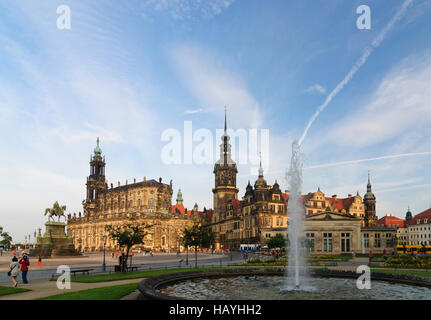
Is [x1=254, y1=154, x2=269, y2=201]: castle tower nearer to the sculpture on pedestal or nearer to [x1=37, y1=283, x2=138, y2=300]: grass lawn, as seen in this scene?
the sculpture on pedestal

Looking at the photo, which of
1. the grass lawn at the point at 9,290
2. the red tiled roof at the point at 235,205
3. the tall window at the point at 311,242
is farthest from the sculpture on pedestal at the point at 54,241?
the red tiled roof at the point at 235,205

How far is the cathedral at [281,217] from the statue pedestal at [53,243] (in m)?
44.1

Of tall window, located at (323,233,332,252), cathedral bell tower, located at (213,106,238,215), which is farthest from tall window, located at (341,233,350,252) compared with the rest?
cathedral bell tower, located at (213,106,238,215)

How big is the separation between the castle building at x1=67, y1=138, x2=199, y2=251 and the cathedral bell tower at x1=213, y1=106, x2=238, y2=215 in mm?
12776

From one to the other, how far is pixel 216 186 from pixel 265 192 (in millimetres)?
34878

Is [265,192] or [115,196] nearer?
[265,192]

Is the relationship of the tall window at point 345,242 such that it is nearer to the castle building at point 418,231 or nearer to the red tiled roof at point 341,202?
the red tiled roof at point 341,202

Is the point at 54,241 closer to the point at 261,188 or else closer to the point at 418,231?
the point at 261,188

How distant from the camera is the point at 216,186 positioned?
444ft

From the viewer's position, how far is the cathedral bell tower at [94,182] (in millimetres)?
150375

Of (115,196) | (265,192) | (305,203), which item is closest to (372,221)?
(305,203)
